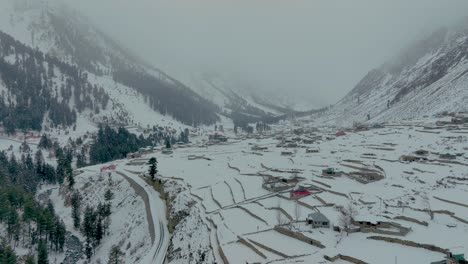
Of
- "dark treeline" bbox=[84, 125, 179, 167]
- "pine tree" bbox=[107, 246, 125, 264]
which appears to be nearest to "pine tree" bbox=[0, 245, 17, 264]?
"pine tree" bbox=[107, 246, 125, 264]

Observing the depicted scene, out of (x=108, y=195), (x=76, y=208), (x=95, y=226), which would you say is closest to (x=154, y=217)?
(x=95, y=226)

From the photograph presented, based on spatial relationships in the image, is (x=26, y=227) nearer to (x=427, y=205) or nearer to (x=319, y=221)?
(x=319, y=221)

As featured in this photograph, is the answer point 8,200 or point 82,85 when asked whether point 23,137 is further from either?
point 8,200

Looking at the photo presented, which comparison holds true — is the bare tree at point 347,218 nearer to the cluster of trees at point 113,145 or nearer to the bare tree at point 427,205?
the bare tree at point 427,205

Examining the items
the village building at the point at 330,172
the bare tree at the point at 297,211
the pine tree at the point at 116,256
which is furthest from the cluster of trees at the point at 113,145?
the bare tree at the point at 297,211

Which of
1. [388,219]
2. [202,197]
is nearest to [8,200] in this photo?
[202,197]

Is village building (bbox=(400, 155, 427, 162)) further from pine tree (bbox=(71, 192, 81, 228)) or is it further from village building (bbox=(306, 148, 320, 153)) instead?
pine tree (bbox=(71, 192, 81, 228))
